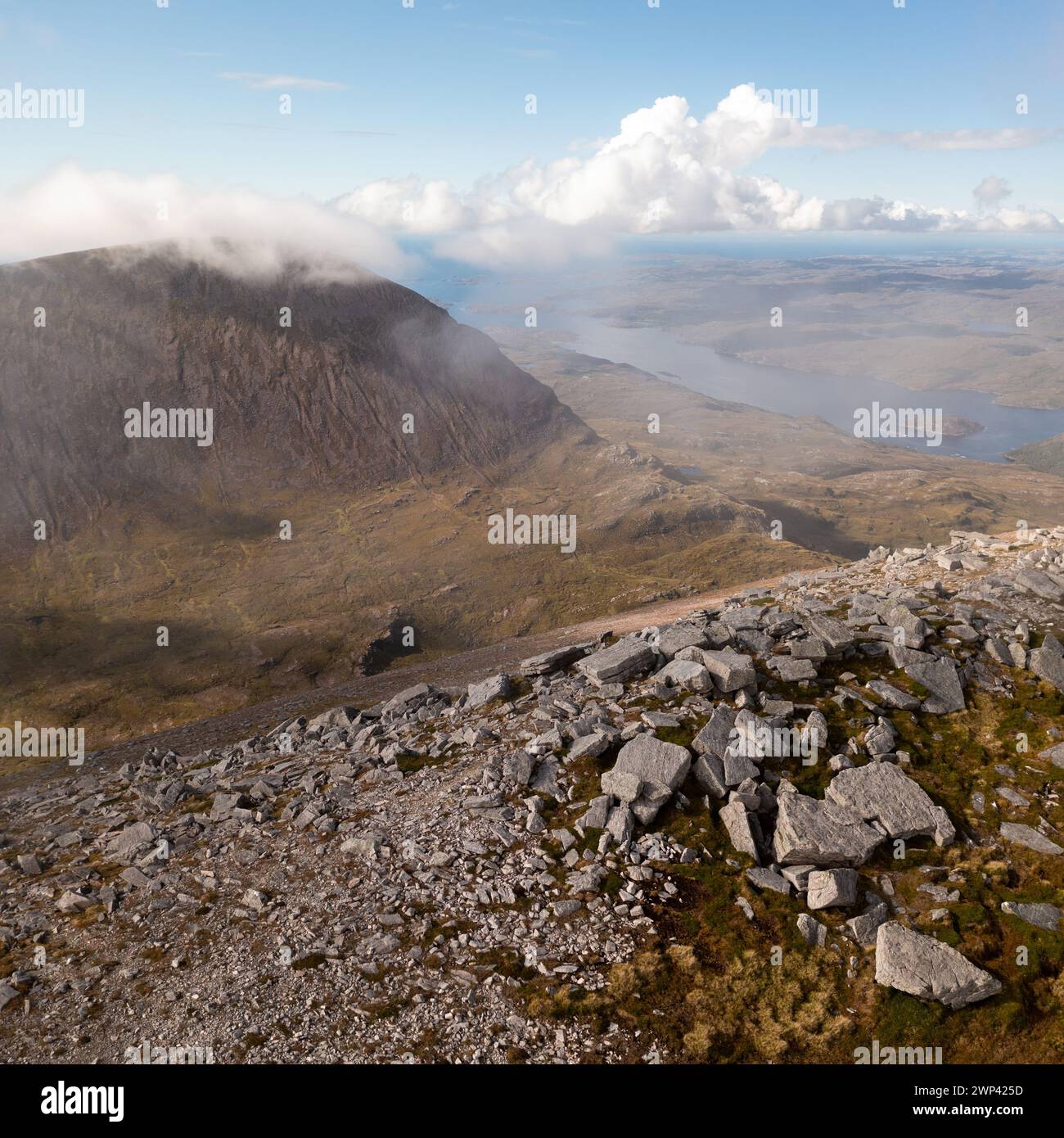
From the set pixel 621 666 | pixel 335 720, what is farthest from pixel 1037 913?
pixel 335 720

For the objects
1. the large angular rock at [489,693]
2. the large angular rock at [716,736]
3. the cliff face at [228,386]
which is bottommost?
the large angular rock at [489,693]

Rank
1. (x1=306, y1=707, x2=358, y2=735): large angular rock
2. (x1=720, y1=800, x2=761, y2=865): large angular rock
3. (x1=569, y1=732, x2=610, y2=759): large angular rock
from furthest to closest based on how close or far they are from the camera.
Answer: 1. (x1=306, y1=707, x2=358, y2=735): large angular rock
2. (x1=569, y1=732, x2=610, y2=759): large angular rock
3. (x1=720, y1=800, x2=761, y2=865): large angular rock

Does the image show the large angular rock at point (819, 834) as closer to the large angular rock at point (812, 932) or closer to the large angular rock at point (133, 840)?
the large angular rock at point (812, 932)

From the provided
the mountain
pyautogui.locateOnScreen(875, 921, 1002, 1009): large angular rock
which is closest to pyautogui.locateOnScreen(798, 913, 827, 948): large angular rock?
Result: pyautogui.locateOnScreen(875, 921, 1002, 1009): large angular rock

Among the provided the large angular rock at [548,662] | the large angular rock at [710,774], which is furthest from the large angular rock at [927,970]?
the large angular rock at [548,662]

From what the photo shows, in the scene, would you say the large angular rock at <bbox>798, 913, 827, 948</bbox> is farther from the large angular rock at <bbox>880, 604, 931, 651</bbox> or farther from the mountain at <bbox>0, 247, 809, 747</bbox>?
the mountain at <bbox>0, 247, 809, 747</bbox>

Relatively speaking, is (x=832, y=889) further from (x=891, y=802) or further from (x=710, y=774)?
(x=710, y=774)

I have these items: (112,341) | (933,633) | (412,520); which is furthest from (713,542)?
(112,341)
